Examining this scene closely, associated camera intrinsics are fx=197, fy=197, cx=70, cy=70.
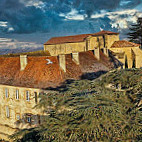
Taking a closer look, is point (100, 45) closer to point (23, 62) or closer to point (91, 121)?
point (23, 62)

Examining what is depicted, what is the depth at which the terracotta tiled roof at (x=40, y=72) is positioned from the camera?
61.0ft

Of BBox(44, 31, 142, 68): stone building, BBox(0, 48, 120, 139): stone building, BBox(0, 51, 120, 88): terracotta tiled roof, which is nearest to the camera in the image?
BBox(0, 51, 120, 88): terracotta tiled roof

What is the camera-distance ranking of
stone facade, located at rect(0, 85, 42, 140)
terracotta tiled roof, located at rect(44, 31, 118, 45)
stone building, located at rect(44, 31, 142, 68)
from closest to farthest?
stone facade, located at rect(0, 85, 42, 140)
stone building, located at rect(44, 31, 142, 68)
terracotta tiled roof, located at rect(44, 31, 118, 45)

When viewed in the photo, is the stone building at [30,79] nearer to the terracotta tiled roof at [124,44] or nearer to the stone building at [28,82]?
the stone building at [28,82]

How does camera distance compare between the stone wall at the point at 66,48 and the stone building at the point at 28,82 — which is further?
the stone wall at the point at 66,48

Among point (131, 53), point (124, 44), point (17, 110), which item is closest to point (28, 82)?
point (17, 110)

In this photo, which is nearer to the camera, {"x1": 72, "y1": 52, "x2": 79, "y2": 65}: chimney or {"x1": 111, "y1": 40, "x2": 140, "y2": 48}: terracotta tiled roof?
{"x1": 72, "y1": 52, "x2": 79, "y2": 65}: chimney

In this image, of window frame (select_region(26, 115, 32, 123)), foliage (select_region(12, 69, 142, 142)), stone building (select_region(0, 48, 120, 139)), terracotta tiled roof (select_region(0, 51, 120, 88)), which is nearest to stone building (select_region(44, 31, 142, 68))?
terracotta tiled roof (select_region(0, 51, 120, 88))

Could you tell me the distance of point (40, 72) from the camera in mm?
19562

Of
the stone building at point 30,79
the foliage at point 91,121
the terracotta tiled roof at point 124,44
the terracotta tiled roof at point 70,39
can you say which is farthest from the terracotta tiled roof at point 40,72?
the terracotta tiled roof at point 70,39

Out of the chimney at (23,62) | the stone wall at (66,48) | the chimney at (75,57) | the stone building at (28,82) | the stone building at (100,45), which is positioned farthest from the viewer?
the stone wall at (66,48)

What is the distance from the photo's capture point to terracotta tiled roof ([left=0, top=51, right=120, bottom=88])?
18594 millimetres

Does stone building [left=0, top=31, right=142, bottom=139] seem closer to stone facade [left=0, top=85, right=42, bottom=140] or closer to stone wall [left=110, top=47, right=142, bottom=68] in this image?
stone facade [left=0, top=85, right=42, bottom=140]

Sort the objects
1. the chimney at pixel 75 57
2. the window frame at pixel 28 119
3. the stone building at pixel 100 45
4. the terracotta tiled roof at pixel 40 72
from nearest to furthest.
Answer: the terracotta tiled roof at pixel 40 72 → the window frame at pixel 28 119 → the chimney at pixel 75 57 → the stone building at pixel 100 45
